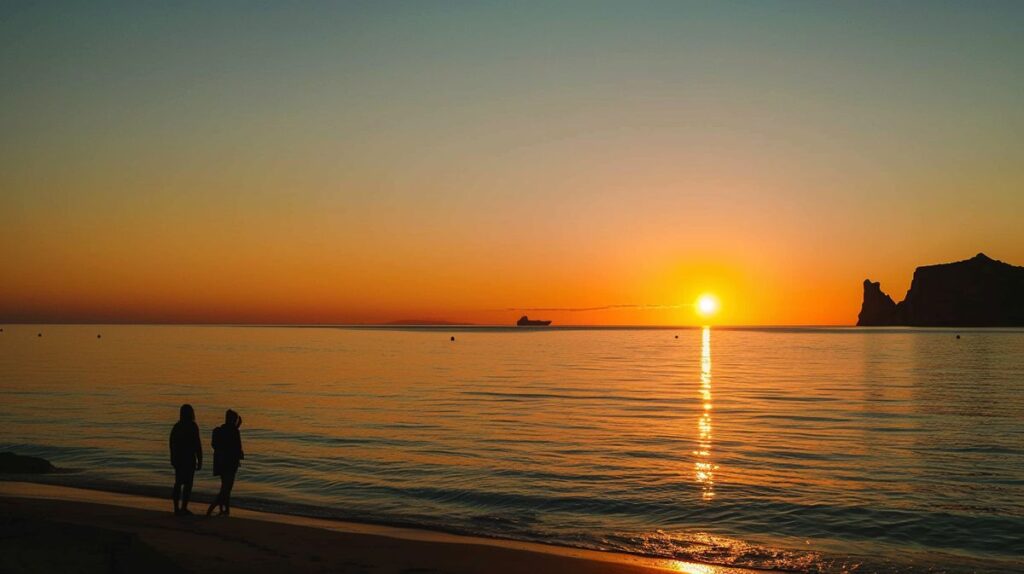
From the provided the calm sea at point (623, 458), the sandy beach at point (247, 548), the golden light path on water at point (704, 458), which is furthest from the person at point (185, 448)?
the golden light path on water at point (704, 458)

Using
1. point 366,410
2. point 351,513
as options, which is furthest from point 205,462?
point 366,410

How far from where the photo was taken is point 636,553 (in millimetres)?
15047

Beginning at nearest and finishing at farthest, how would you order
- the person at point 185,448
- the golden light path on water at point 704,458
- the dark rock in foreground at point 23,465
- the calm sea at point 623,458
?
the person at point 185,448
the calm sea at point 623,458
the golden light path on water at point 704,458
the dark rock in foreground at point 23,465

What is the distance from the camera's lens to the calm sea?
16.5 m

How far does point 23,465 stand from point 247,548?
14825mm

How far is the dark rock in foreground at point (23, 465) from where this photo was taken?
23312mm

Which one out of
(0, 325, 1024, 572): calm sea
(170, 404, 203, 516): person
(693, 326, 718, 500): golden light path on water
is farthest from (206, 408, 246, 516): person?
(693, 326, 718, 500): golden light path on water

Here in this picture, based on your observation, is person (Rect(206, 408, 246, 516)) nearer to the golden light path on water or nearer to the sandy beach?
the sandy beach

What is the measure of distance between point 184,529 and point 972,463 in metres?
24.0

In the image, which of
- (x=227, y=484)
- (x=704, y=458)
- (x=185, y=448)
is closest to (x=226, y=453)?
(x=227, y=484)

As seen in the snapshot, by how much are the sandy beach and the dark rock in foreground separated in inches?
294

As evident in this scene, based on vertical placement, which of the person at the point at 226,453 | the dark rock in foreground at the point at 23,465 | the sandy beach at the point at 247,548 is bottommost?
the dark rock in foreground at the point at 23,465

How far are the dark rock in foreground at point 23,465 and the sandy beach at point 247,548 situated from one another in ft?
24.5

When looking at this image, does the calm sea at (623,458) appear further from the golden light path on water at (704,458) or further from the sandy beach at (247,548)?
the sandy beach at (247,548)
